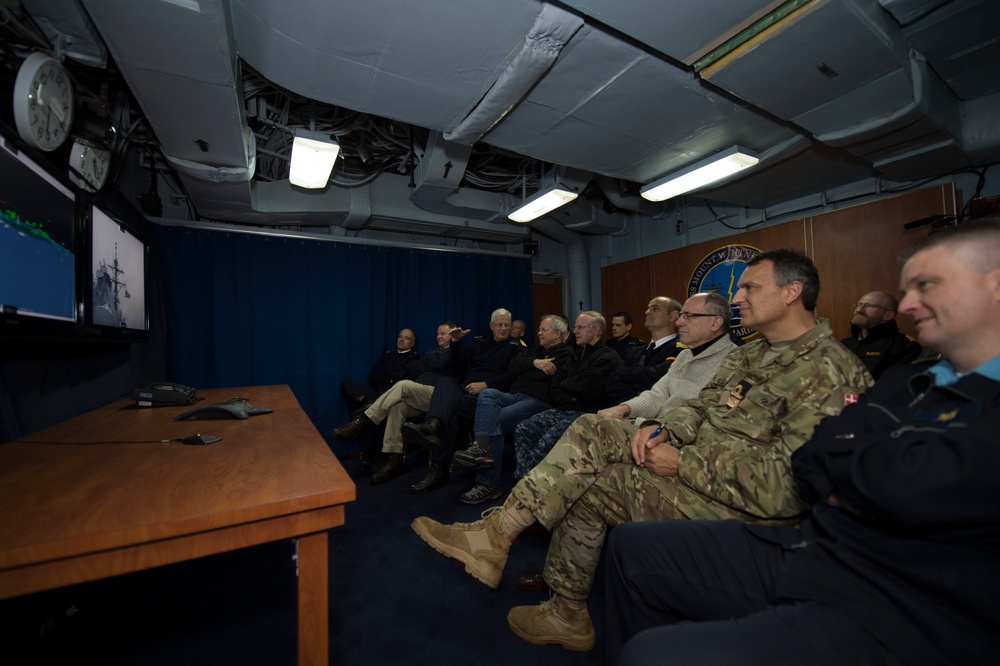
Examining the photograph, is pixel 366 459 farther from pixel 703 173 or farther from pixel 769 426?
pixel 703 173

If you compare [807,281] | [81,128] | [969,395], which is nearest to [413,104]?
[81,128]

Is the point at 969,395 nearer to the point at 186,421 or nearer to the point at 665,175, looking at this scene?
the point at 186,421

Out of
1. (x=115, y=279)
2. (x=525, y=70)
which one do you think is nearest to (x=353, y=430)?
Result: (x=115, y=279)

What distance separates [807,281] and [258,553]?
2.67 metres

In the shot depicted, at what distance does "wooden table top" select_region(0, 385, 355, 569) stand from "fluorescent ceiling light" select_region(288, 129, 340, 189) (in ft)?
6.67

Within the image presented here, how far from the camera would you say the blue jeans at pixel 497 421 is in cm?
270

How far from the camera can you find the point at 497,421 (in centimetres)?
273

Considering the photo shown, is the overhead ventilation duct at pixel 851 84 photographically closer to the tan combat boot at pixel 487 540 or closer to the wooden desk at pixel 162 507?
Result: the tan combat boot at pixel 487 540

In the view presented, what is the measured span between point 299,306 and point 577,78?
3.30m

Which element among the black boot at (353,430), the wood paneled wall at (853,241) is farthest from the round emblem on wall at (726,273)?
the black boot at (353,430)

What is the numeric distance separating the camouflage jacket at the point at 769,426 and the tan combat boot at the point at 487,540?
583mm

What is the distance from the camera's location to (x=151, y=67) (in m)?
1.72

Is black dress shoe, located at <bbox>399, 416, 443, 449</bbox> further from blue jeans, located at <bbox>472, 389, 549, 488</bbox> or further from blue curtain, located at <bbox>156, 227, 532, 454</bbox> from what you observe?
blue curtain, located at <bbox>156, 227, 532, 454</bbox>

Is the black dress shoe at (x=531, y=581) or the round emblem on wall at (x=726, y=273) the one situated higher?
the round emblem on wall at (x=726, y=273)
